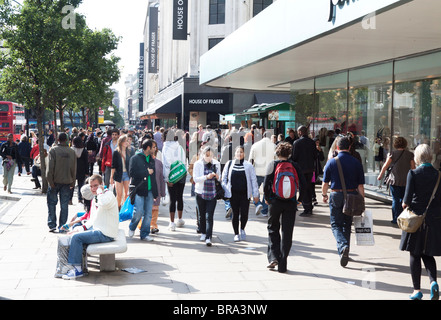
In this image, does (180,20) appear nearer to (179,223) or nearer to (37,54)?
(37,54)

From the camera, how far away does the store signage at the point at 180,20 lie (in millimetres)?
39469

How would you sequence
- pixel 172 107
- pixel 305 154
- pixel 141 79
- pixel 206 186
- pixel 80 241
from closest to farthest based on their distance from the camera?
1. pixel 80 241
2. pixel 206 186
3. pixel 305 154
4. pixel 172 107
5. pixel 141 79

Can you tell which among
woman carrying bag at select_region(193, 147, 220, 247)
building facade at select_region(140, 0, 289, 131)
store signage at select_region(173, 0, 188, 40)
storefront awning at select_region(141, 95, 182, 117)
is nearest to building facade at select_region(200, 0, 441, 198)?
woman carrying bag at select_region(193, 147, 220, 247)

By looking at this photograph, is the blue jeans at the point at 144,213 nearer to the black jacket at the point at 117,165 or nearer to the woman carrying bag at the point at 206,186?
the woman carrying bag at the point at 206,186

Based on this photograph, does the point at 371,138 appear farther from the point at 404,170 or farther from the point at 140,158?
the point at 140,158

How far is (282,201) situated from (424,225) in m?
1.93

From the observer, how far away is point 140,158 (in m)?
9.17

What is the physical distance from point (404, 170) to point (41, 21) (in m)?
12.3

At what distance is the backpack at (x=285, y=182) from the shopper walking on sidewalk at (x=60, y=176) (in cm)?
458

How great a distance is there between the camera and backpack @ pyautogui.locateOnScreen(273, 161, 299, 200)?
23.2ft

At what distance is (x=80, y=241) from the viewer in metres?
6.84

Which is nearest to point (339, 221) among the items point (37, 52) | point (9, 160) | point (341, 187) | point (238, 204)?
point (341, 187)

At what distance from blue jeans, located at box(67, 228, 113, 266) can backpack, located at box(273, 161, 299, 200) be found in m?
2.34
